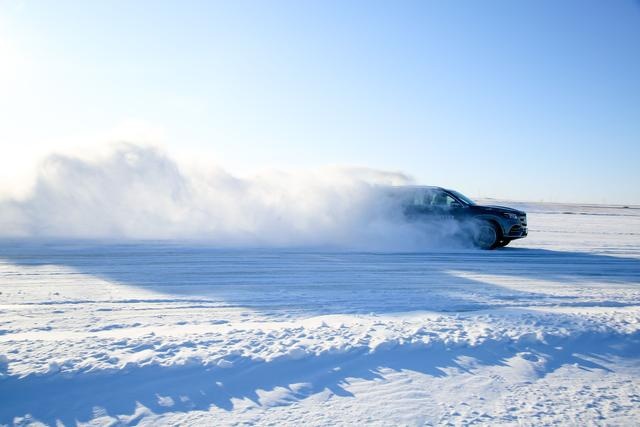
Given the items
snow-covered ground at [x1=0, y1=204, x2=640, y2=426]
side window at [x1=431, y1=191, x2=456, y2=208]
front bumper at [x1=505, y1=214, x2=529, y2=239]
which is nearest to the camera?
snow-covered ground at [x1=0, y1=204, x2=640, y2=426]

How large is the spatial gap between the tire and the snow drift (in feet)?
4.46

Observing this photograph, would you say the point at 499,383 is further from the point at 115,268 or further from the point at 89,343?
the point at 115,268

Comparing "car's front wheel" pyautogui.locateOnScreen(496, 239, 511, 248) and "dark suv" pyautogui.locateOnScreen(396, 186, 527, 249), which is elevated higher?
"dark suv" pyautogui.locateOnScreen(396, 186, 527, 249)

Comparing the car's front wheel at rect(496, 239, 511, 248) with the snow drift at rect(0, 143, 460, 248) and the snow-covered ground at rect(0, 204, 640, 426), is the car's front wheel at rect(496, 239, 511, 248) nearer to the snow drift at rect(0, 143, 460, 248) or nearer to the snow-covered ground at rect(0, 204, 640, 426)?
the snow drift at rect(0, 143, 460, 248)

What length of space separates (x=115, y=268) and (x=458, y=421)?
21.3ft

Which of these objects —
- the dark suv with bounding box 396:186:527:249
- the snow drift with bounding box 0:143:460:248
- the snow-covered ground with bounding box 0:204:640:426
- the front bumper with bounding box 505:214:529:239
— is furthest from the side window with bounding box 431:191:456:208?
the snow-covered ground with bounding box 0:204:640:426

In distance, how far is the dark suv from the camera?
1107 cm

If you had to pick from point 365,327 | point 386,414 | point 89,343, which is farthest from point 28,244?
point 386,414

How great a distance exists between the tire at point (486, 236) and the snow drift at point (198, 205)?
4.46 feet

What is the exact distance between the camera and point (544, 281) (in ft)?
22.6

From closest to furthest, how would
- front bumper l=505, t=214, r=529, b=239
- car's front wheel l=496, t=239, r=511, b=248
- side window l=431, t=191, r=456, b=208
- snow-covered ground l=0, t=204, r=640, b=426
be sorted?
snow-covered ground l=0, t=204, r=640, b=426 < front bumper l=505, t=214, r=529, b=239 < car's front wheel l=496, t=239, r=511, b=248 < side window l=431, t=191, r=456, b=208

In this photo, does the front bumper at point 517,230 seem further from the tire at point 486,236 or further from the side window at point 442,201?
the side window at point 442,201

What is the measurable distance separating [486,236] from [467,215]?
79cm

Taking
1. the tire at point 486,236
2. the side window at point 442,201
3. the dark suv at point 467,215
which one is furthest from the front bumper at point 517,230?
the side window at point 442,201
